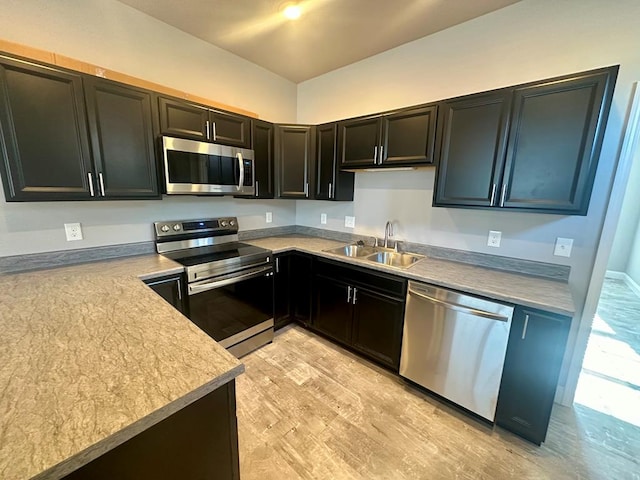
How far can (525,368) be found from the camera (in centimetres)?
158

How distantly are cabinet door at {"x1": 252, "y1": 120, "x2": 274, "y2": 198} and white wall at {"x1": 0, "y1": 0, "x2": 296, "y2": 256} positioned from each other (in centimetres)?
36

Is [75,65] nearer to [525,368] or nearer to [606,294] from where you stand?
[525,368]

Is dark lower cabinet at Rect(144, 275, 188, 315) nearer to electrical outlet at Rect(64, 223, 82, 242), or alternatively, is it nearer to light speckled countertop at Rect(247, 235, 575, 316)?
electrical outlet at Rect(64, 223, 82, 242)

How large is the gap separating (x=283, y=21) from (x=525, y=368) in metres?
3.05

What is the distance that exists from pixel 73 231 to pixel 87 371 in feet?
5.35

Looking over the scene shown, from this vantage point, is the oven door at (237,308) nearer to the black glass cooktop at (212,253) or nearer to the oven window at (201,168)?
the black glass cooktop at (212,253)

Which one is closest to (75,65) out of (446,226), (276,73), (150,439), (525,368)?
(276,73)

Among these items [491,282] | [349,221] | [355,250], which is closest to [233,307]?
[355,250]

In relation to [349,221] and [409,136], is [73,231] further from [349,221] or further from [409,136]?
[409,136]

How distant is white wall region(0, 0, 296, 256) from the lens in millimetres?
1692

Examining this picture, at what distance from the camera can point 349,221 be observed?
305cm

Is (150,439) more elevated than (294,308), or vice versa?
(150,439)

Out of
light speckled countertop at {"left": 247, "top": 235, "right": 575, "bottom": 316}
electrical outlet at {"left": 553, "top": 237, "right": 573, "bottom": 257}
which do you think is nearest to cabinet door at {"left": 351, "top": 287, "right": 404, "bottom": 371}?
light speckled countertop at {"left": 247, "top": 235, "right": 575, "bottom": 316}

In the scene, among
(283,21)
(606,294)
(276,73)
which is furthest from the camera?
(606,294)
